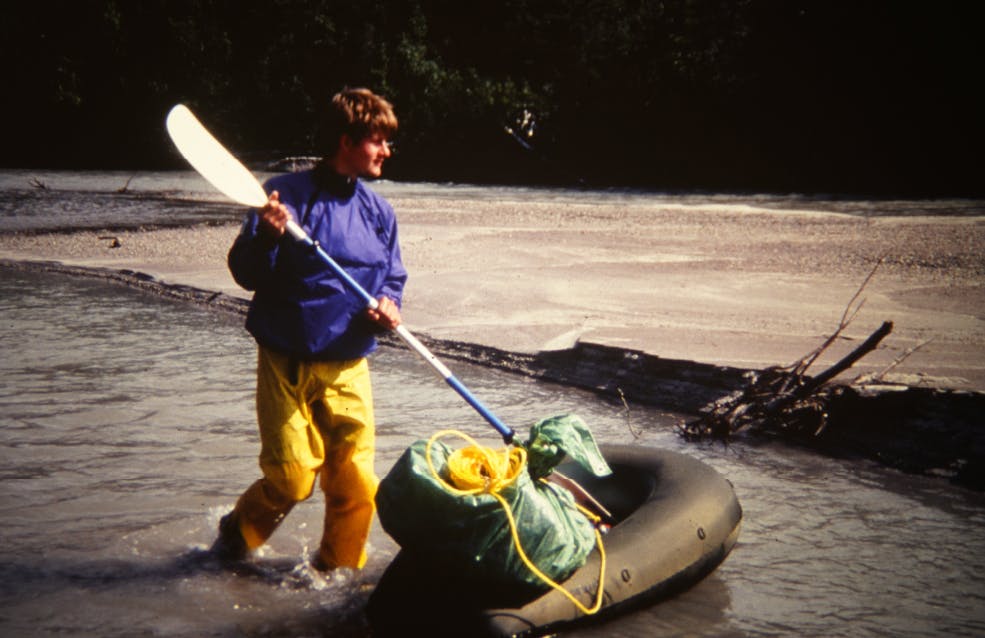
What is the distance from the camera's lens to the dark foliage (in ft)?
75.8

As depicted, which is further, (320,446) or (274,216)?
(320,446)

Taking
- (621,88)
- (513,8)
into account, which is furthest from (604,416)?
(513,8)

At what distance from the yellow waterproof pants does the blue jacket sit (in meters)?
0.07

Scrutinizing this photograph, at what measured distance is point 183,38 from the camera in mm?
38438

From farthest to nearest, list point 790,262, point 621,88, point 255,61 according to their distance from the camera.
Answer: point 255,61 → point 621,88 → point 790,262

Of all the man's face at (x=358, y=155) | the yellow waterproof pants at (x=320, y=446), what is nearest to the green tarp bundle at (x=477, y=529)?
the yellow waterproof pants at (x=320, y=446)

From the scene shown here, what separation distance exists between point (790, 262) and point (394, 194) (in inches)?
499

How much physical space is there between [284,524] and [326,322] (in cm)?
120

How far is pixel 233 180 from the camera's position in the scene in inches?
149

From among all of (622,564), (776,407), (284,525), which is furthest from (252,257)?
(776,407)

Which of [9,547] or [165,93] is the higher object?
[165,93]

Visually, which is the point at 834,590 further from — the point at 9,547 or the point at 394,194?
the point at 394,194

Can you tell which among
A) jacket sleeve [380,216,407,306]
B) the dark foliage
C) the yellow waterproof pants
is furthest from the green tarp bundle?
the dark foliage

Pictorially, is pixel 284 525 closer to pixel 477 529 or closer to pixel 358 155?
pixel 477 529
